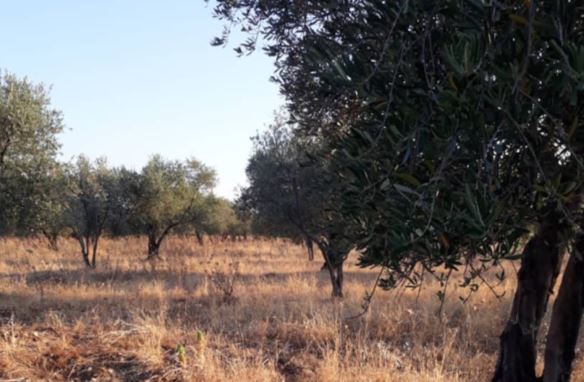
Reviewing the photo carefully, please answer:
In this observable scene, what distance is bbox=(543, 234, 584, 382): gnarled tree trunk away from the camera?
12.9 ft

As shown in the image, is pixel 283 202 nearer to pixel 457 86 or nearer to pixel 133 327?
pixel 133 327

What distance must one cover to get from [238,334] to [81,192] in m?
14.2

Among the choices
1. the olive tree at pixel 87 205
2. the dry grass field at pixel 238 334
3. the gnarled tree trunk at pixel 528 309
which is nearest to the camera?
the gnarled tree trunk at pixel 528 309

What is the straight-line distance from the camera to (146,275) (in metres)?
16.9

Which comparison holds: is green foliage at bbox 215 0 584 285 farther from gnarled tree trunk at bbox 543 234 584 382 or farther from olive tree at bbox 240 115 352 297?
olive tree at bbox 240 115 352 297

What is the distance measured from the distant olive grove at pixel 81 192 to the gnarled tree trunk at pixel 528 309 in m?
12.3

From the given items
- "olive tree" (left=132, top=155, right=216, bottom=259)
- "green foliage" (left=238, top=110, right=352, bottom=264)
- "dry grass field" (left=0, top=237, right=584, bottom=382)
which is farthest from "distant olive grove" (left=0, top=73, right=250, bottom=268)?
"green foliage" (left=238, top=110, right=352, bottom=264)

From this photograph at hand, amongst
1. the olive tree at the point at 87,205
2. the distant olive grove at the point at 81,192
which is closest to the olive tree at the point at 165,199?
the distant olive grove at the point at 81,192

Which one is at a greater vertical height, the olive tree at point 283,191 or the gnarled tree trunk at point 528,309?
the olive tree at point 283,191

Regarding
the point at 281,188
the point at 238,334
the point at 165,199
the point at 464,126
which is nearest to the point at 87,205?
the point at 165,199

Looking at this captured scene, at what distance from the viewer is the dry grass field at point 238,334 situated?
5797 millimetres

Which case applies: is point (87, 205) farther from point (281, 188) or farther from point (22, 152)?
point (281, 188)

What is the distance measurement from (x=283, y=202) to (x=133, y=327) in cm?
673

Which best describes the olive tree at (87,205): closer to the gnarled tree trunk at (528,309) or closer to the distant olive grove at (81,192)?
the distant olive grove at (81,192)
